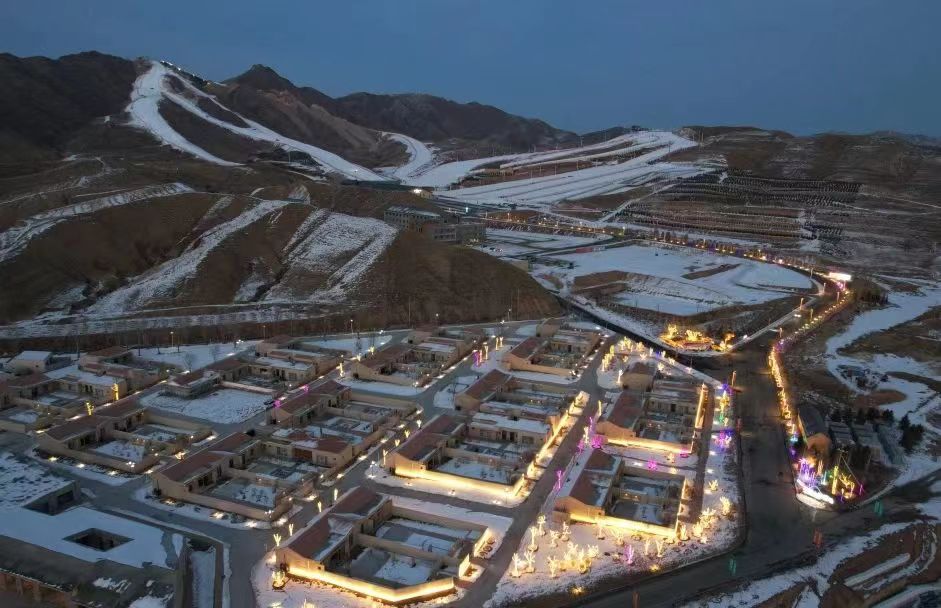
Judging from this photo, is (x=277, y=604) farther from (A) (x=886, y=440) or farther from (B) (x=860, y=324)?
(B) (x=860, y=324)

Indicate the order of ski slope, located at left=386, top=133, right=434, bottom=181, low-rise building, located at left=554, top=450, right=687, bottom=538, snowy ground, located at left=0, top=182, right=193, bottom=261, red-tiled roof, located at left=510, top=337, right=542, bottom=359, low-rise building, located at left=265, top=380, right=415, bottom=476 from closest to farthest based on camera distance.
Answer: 1. low-rise building, located at left=554, top=450, right=687, bottom=538
2. low-rise building, located at left=265, top=380, right=415, bottom=476
3. red-tiled roof, located at left=510, top=337, right=542, bottom=359
4. snowy ground, located at left=0, top=182, right=193, bottom=261
5. ski slope, located at left=386, top=133, right=434, bottom=181

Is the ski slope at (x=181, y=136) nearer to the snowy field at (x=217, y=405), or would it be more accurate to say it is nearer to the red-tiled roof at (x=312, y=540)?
the snowy field at (x=217, y=405)

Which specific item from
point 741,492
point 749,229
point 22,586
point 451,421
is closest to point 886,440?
point 741,492

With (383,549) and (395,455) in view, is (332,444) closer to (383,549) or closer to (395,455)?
(395,455)

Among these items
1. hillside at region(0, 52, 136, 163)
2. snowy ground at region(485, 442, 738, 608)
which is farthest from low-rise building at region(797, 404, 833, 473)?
hillside at region(0, 52, 136, 163)

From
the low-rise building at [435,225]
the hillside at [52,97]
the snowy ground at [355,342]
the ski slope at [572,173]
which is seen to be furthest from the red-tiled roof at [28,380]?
the ski slope at [572,173]

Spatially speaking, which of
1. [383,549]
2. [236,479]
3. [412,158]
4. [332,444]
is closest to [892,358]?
[332,444]

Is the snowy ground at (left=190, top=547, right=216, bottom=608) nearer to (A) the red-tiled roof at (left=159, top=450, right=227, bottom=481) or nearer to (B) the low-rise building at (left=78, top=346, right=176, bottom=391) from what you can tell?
(A) the red-tiled roof at (left=159, top=450, right=227, bottom=481)
